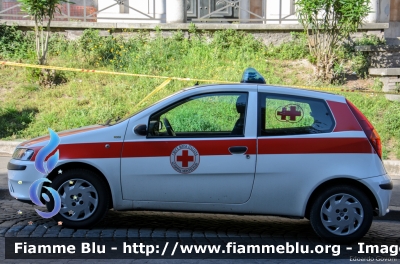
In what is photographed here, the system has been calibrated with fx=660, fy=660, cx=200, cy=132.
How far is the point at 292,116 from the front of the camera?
6.64 meters

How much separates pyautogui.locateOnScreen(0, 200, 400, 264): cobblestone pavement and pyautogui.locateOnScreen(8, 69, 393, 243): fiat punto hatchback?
0.25m

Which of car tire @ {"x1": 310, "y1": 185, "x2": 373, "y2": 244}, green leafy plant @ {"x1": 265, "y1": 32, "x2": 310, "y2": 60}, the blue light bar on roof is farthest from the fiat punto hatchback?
green leafy plant @ {"x1": 265, "y1": 32, "x2": 310, "y2": 60}

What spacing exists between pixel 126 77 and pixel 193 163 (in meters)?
7.31

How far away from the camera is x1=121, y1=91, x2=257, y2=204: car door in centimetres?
646

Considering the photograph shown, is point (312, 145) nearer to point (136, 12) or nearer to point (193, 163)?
point (193, 163)

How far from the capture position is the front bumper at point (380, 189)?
6438 millimetres

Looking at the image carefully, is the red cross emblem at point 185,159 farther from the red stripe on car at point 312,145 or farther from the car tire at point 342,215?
the car tire at point 342,215

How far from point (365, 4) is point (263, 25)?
7.76ft

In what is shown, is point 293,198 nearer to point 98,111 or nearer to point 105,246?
point 105,246

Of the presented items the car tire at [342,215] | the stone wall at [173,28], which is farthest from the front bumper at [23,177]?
the stone wall at [173,28]

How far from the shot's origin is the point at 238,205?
6.51 meters

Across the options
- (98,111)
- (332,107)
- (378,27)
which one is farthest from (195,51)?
(332,107)

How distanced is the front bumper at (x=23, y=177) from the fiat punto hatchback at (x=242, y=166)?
0.01 metres

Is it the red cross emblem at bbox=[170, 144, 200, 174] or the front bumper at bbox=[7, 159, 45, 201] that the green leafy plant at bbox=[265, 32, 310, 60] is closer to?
the red cross emblem at bbox=[170, 144, 200, 174]
